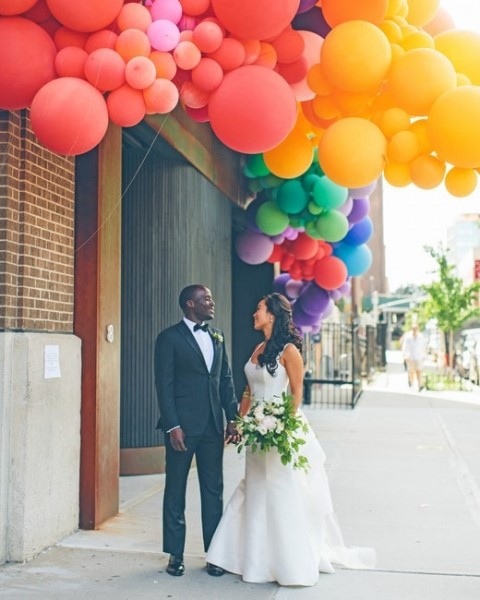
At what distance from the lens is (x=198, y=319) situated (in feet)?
17.9

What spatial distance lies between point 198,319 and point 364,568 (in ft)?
6.55

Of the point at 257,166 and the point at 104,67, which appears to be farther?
the point at 257,166

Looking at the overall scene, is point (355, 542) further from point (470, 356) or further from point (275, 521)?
point (470, 356)

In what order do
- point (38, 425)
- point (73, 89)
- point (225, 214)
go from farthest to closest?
point (225, 214), point (38, 425), point (73, 89)

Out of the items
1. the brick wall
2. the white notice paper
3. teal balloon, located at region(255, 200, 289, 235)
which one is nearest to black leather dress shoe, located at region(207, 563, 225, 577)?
the white notice paper

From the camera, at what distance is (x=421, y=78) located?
4.94 m

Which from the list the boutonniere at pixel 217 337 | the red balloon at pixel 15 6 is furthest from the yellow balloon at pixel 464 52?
the red balloon at pixel 15 6

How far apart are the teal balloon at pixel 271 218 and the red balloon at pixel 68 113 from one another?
5.61 m

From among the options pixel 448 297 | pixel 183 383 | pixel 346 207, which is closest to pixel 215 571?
pixel 183 383

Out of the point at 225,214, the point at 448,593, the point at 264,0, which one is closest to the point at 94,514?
the point at 448,593

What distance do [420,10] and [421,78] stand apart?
1119mm

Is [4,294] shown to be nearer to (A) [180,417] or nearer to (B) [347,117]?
(A) [180,417]

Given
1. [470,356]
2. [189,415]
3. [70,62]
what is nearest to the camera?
[70,62]

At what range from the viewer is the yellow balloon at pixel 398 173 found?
5.33 m
